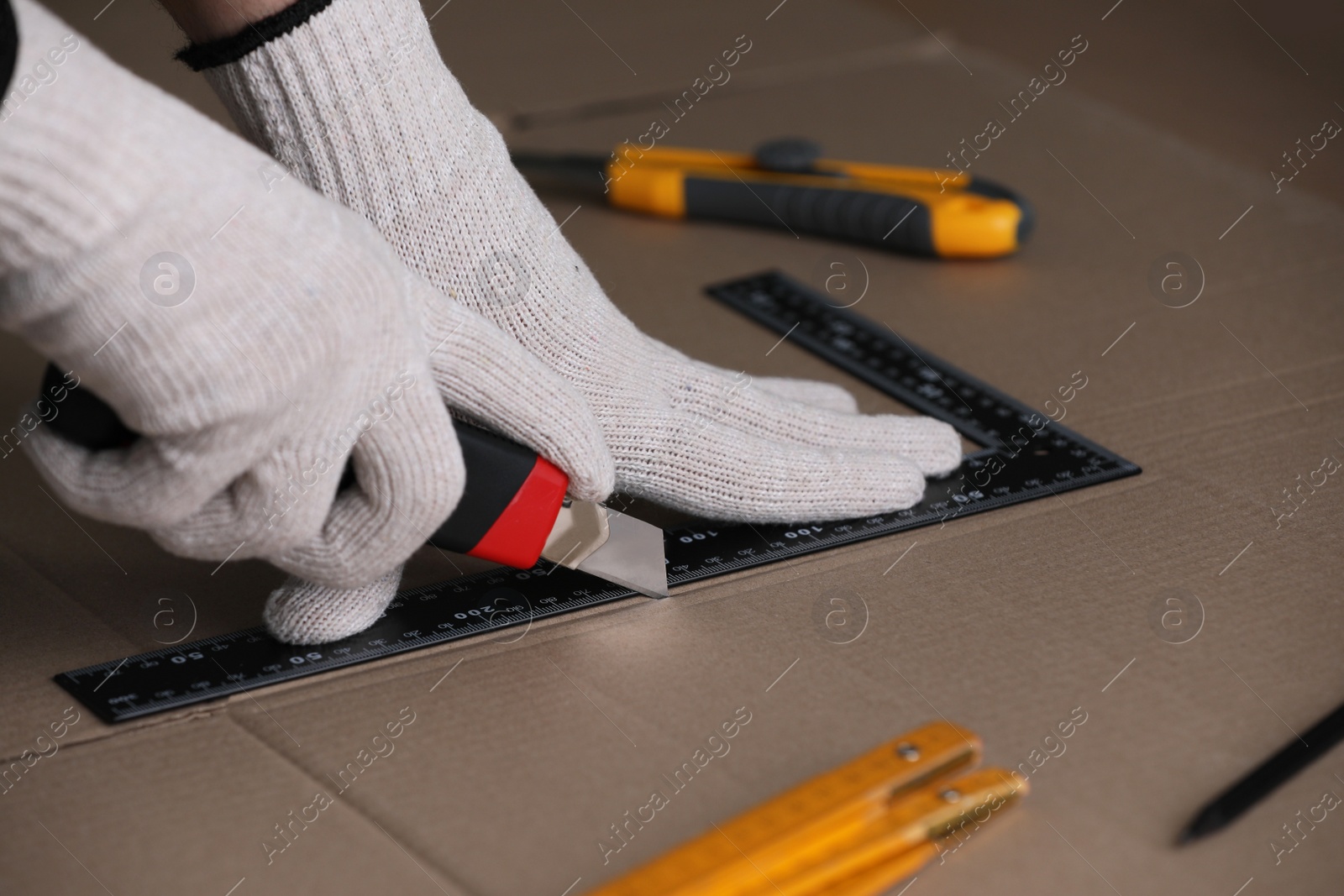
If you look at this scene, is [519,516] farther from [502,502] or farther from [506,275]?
[506,275]

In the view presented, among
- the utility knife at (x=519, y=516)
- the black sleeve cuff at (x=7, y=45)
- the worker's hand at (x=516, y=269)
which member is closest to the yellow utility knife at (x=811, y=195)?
the worker's hand at (x=516, y=269)

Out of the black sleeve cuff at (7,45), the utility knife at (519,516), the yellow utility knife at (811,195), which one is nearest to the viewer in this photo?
the black sleeve cuff at (7,45)

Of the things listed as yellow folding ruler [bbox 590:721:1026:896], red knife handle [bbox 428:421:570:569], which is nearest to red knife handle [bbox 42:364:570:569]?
red knife handle [bbox 428:421:570:569]

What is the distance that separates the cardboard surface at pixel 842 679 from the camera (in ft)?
1.91

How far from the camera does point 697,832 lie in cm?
59

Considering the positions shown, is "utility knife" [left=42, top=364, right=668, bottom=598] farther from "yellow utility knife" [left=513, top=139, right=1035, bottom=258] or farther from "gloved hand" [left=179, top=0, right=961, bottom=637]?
"yellow utility knife" [left=513, top=139, right=1035, bottom=258]

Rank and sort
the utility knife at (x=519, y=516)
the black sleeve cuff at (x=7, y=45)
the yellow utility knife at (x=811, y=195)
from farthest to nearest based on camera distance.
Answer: the yellow utility knife at (x=811, y=195) < the utility knife at (x=519, y=516) < the black sleeve cuff at (x=7, y=45)

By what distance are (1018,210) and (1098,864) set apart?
0.77 metres

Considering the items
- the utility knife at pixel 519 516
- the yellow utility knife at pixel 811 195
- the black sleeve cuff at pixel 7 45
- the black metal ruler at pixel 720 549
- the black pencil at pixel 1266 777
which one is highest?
the black sleeve cuff at pixel 7 45

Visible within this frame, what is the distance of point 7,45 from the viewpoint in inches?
20.3

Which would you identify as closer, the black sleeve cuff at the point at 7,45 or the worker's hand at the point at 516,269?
the black sleeve cuff at the point at 7,45

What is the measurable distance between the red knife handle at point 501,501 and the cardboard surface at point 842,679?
0.20 ft

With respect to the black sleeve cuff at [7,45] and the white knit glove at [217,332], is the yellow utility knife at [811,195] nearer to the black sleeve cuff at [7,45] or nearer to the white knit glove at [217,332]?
the white knit glove at [217,332]

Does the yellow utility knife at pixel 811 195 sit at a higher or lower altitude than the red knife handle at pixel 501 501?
higher
